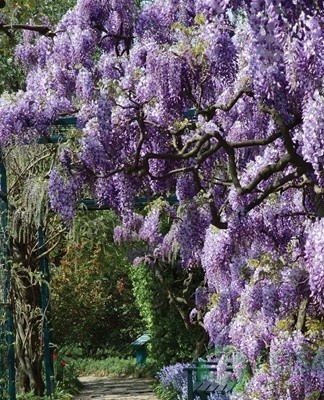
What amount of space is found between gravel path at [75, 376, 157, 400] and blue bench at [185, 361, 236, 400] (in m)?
1.73

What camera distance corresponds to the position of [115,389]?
444 inches

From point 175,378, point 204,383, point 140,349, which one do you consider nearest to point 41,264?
point 175,378

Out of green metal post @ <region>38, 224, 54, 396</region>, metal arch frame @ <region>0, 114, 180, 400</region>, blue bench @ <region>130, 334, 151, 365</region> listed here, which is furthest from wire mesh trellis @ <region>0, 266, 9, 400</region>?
blue bench @ <region>130, 334, 151, 365</region>

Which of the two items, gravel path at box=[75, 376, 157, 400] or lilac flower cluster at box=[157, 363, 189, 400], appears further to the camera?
gravel path at box=[75, 376, 157, 400]

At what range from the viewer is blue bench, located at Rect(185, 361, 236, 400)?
7555mm

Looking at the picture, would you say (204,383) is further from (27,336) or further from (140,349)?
(140,349)

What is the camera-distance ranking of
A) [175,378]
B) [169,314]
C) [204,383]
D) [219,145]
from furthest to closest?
[169,314], [175,378], [204,383], [219,145]

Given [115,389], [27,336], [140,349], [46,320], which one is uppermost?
[46,320]

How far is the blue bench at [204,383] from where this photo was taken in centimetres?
755

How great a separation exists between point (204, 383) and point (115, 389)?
3.32m

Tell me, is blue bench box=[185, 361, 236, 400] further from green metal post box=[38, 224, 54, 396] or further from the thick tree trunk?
the thick tree trunk

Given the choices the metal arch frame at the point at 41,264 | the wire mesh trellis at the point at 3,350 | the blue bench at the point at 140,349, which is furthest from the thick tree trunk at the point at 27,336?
the blue bench at the point at 140,349

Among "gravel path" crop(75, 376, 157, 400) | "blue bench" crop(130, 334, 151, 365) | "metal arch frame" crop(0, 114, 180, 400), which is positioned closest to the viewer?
"metal arch frame" crop(0, 114, 180, 400)

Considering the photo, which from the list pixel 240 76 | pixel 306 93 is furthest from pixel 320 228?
pixel 240 76
